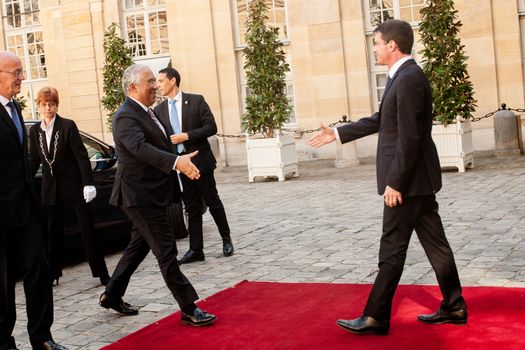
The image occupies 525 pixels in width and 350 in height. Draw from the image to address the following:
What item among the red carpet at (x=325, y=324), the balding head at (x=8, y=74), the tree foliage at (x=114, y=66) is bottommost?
the red carpet at (x=325, y=324)

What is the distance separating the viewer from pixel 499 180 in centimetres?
1282

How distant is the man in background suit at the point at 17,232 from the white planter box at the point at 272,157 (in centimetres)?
1116

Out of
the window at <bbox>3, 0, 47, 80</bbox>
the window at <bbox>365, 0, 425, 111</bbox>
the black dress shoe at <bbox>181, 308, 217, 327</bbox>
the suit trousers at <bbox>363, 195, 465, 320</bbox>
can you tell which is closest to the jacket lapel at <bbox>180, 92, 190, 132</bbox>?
the black dress shoe at <bbox>181, 308, 217, 327</bbox>

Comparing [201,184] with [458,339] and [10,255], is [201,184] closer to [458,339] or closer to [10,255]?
[10,255]

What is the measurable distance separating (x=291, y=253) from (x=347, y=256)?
25.7 inches

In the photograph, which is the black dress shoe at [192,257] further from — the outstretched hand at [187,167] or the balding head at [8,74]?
the balding head at [8,74]

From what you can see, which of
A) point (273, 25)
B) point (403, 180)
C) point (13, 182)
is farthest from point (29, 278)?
point (273, 25)

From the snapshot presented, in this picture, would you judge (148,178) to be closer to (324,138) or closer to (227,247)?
(324,138)

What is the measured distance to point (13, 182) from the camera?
509 centimetres

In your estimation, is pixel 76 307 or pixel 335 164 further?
pixel 335 164

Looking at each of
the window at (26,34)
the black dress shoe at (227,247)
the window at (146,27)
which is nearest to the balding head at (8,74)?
the black dress shoe at (227,247)

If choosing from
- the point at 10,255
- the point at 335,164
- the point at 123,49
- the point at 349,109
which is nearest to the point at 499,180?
the point at 335,164

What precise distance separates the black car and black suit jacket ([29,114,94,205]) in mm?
1035

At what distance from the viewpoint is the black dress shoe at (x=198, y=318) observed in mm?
5664
